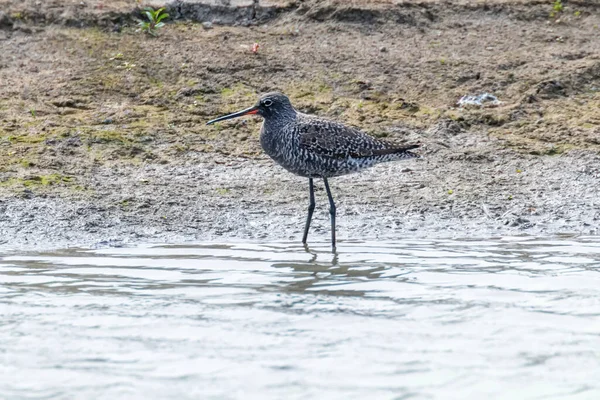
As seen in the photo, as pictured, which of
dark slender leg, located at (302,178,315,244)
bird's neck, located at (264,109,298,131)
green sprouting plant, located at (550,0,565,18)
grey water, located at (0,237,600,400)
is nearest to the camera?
→ grey water, located at (0,237,600,400)

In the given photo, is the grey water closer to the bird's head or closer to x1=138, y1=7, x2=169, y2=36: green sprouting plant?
the bird's head

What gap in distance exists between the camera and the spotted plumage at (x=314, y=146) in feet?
26.7

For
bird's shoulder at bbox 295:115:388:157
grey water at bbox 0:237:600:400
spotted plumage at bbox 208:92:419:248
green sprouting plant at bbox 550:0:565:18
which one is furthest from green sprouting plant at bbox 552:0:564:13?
grey water at bbox 0:237:600:400

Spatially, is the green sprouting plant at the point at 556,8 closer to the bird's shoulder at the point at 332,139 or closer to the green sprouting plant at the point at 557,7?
the green sprouting plant at the point at 557,7

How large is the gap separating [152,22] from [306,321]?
5.36 meters

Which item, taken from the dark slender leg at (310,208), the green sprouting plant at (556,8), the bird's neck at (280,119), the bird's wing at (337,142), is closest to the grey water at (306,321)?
the dark slender leg at (310,208)

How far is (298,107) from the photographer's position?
9766 mm

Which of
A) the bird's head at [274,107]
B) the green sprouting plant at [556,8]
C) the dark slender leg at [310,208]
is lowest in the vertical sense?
the dark slender leg at [310,208]

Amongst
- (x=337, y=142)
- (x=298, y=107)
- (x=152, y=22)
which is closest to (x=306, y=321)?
(x=337, y=142)

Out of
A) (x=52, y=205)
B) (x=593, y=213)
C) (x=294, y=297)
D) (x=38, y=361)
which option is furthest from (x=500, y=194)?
(x=38, y=361)

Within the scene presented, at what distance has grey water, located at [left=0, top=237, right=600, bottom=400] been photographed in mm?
5293

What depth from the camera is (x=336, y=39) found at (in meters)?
10.8

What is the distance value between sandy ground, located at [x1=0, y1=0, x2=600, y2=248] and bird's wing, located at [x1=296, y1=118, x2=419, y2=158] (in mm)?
534

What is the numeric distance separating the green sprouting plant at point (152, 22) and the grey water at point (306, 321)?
11.4 feet
